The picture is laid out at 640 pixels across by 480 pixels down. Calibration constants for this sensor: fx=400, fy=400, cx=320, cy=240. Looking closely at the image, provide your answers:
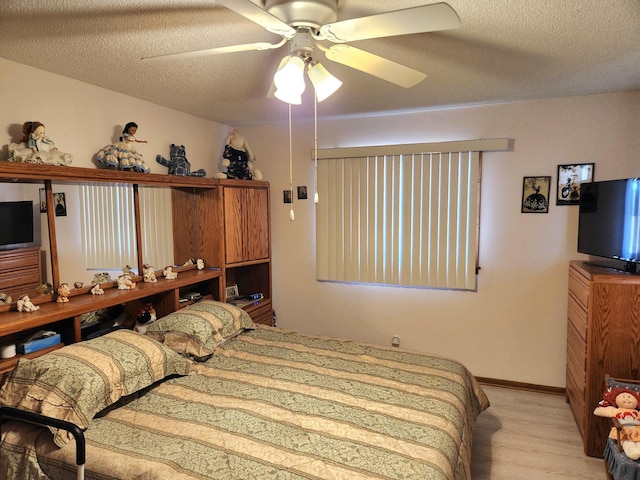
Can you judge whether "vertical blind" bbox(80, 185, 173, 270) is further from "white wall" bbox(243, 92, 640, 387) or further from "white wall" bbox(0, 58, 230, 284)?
"white wall" bbox(243, 92, 640, 387)

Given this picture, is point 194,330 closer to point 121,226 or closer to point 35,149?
point 121,226

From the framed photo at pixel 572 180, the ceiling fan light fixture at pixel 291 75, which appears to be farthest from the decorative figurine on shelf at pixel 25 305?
the framed photo at pixel 572 180

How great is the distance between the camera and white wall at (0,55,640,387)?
2859 mm

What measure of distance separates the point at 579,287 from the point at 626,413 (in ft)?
3.10

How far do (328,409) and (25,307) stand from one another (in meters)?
1.64

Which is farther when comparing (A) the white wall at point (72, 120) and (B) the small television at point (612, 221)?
(B) the small television at point (612, 221)

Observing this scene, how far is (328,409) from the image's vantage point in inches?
76.3

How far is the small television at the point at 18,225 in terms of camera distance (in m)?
2.08

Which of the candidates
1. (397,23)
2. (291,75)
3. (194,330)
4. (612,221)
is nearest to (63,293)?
(194,330)

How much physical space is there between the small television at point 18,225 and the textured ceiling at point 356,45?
799 mm

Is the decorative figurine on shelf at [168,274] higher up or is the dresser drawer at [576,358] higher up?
the decorative figurine on shelf at [168,274]

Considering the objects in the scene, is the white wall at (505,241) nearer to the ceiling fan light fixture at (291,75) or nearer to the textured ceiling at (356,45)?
the textured ceiling at (356,45)

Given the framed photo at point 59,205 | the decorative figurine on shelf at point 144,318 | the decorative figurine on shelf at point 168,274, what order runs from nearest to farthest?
the framed photo at point 59,205, the decorative figurine on shelf at point 144,318, the decorative figurine on shelf at point 168,274

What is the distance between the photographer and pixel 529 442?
2648mm
